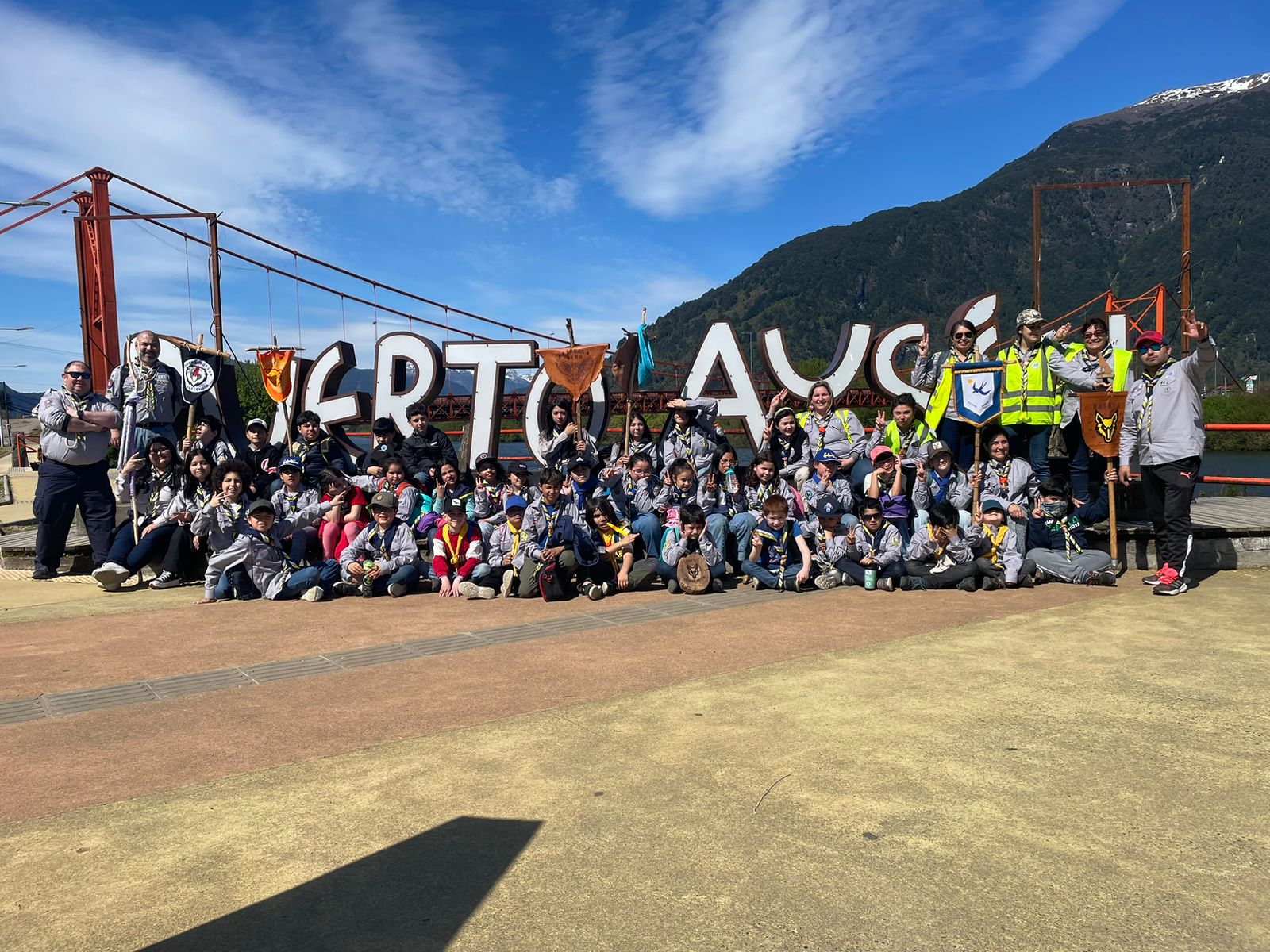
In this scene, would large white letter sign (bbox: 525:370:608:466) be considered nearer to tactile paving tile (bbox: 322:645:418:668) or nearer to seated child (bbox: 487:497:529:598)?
seated child (bbox: 487:497:529:598)

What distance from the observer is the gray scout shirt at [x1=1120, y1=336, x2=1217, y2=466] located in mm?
6793

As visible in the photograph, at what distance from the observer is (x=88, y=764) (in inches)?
141

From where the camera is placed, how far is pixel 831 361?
10539 millimetres

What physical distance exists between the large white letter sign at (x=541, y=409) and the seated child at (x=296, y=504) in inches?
127

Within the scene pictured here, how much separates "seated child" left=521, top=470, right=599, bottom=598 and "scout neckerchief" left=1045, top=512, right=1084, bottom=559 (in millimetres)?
3993

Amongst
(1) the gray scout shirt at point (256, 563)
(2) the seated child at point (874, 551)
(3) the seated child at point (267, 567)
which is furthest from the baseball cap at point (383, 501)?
(2) the seated child at point (874, 551)

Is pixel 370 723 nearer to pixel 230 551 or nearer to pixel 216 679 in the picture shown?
pixel 216 679

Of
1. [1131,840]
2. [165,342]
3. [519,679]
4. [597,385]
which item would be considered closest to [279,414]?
[165,342]

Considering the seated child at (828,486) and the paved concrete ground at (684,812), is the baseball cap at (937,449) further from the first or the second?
the paved concrete ground at (684,812)

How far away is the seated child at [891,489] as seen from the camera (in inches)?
302

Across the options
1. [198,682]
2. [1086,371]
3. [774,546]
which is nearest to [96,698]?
[198,682]

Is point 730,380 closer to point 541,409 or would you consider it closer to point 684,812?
point 541,409

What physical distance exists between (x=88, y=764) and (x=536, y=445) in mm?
7593

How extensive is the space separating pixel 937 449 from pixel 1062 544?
4.44ft
